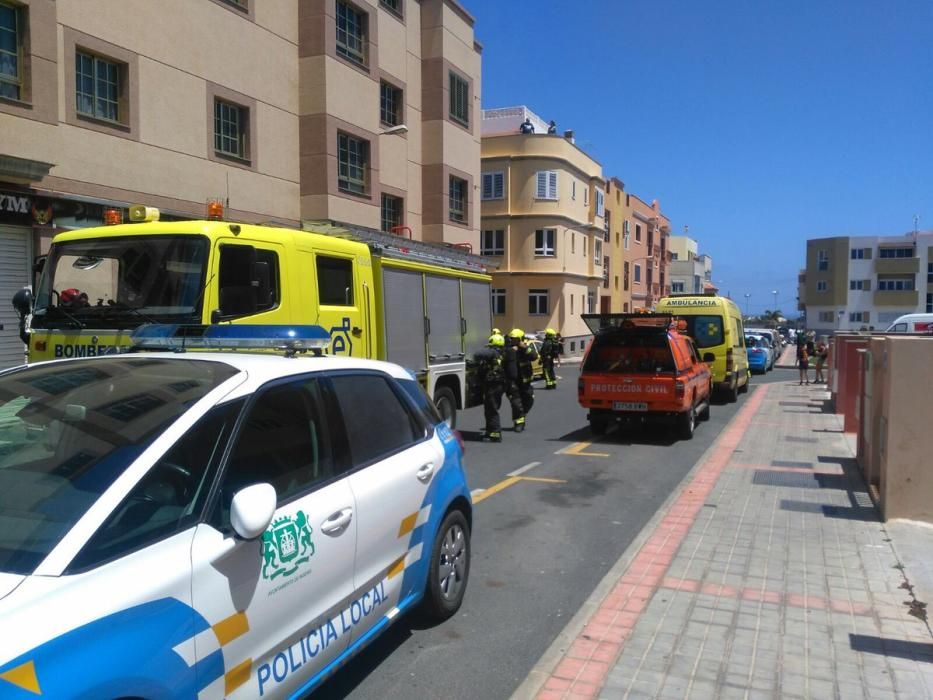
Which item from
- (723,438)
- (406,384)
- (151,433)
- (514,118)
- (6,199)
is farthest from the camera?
(514,118)

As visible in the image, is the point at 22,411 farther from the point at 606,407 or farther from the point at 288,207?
the point at 288,207

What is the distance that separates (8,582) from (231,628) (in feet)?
2.50

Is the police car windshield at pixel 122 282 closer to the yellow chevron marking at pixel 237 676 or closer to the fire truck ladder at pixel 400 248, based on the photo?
the fire truck ladder at pixel 400 248

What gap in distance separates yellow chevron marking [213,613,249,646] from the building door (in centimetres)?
1109

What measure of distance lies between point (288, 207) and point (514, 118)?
29561 mm

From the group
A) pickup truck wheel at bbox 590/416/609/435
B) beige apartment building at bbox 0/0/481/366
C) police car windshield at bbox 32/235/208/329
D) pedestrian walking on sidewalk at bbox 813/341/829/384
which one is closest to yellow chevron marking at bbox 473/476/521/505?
police car windshield at bbox 32/235/208/329

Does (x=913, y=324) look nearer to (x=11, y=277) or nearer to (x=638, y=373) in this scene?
(x=638, y=373)

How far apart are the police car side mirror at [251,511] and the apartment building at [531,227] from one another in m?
37.3

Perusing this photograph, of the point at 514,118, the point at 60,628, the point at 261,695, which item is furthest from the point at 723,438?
the point at 514,118

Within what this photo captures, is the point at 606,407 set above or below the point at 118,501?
below

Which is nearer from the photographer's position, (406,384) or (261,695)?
(261,695)

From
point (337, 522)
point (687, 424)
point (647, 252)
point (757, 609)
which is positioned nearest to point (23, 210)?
point (337, 522)

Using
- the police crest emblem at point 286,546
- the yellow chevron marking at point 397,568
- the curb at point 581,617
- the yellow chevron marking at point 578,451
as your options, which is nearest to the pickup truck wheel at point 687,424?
the yellow chevron marking at point 578,451

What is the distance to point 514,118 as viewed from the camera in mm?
44906
